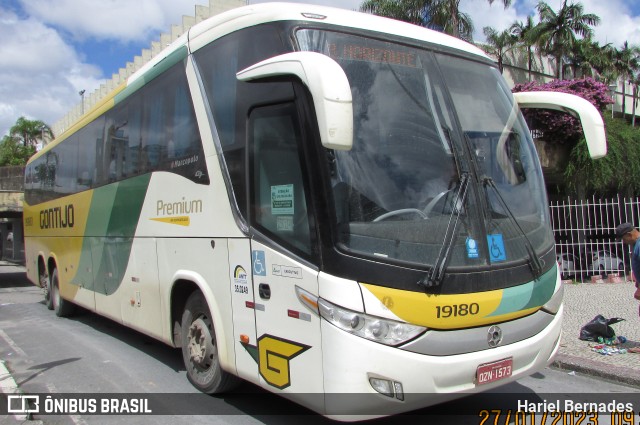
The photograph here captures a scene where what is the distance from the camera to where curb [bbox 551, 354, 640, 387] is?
5621 mm

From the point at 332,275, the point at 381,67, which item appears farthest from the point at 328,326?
the point at 381,67

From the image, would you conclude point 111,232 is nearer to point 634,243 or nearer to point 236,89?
point 236,89

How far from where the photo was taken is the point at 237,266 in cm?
450

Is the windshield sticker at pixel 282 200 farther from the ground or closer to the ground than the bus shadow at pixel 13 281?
farther from the ground

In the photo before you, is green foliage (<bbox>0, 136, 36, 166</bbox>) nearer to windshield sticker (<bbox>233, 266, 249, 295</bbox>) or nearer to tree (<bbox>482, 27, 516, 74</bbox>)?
tree (<bbox>482, 27, 516, 74</bbox>)

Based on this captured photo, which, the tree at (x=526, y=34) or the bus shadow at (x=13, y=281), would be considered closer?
the bus shadow at (x=13, y=281)

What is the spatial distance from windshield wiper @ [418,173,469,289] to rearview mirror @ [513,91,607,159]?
5.33 ft

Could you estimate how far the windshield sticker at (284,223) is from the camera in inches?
156

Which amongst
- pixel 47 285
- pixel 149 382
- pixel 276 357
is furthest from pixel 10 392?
pixel 47 285

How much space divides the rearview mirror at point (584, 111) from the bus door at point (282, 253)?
2675 mm

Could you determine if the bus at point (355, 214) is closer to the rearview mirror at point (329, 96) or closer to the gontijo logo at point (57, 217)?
the rearview mirror at point (329, 96)

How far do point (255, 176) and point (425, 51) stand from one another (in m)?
1.74

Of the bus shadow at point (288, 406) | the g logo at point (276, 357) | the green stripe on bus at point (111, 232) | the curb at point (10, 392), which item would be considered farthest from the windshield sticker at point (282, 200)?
the curb at point (10, 392)

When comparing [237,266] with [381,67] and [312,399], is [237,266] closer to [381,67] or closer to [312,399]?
[312,399]
